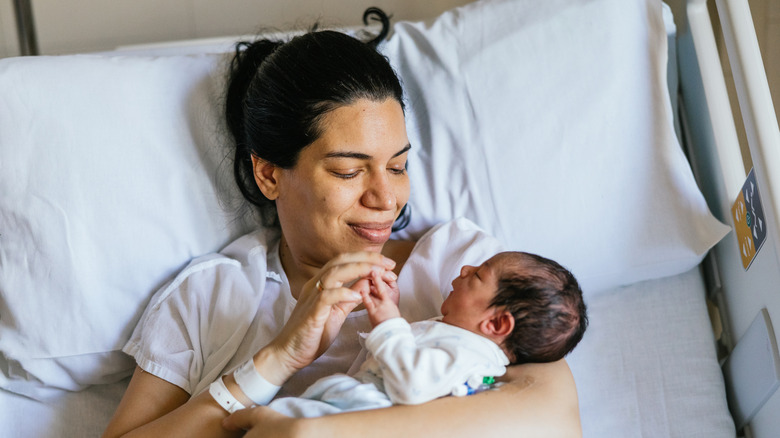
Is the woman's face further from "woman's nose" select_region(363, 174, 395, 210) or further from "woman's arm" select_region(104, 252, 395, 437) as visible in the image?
"woman's arm" select_region(104, 252, 395, 437)

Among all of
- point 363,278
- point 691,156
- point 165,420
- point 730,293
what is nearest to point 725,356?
point 730,293

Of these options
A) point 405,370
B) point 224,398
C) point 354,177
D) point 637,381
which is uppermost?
point 354,177

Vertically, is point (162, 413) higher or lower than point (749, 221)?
lower

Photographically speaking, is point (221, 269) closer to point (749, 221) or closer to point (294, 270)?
point (294, 270)

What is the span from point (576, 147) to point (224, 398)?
1046 mm

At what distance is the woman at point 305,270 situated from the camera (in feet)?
4.93

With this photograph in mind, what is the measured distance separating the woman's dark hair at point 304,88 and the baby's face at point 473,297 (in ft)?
1.50

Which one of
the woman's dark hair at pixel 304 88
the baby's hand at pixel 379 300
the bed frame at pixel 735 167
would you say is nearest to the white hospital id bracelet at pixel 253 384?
the baby's hand at pixel 379 300

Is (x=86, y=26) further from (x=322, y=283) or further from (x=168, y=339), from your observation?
(x=322, y=283)

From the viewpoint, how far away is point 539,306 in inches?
55.5

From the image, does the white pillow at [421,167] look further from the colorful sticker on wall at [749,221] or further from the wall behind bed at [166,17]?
the wall behind bed at [166,17]

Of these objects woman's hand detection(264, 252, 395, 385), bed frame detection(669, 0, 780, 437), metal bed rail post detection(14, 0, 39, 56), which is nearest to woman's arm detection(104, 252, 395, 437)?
woman's hand detection(264, 252, 395, 385)

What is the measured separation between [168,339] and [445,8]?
→ 1458 mm

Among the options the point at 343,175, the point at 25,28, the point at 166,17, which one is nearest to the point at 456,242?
the point at 343,175
